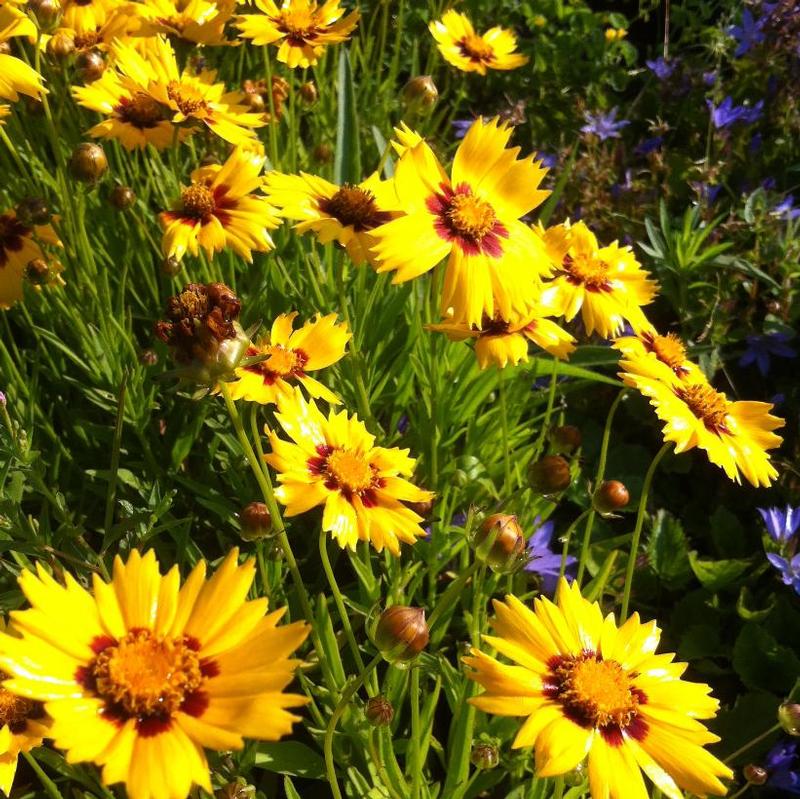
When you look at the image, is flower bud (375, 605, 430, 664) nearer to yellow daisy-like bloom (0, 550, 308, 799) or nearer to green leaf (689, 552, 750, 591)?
yellow daisy-like bloom (0, 550, 308, 799)

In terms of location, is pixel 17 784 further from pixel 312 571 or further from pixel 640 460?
pixel 640 460

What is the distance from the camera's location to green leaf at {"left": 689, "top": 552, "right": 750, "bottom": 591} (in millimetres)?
1451

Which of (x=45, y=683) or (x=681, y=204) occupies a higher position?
(x=681, y=204)

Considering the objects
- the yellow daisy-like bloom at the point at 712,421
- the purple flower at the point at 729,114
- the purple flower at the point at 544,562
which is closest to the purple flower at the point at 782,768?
the purple flower at the point at 544,562

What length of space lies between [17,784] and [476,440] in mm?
891

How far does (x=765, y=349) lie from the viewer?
1.78 m

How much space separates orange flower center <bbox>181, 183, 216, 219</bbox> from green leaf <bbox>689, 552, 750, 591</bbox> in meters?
1.02

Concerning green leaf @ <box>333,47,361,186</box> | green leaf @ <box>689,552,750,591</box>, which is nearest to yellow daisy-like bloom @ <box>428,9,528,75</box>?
green leaf @ <box>333,47,361,186</box>

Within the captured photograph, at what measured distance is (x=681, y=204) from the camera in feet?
7.36

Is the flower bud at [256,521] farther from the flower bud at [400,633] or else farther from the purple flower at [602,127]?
the purple flower at [602,127]

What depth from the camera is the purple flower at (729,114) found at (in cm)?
207

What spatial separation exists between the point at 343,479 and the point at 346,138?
1038 mm

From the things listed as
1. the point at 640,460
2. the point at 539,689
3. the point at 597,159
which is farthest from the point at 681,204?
the point at 539,689

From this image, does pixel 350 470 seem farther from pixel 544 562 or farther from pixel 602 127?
pixel 602 127
